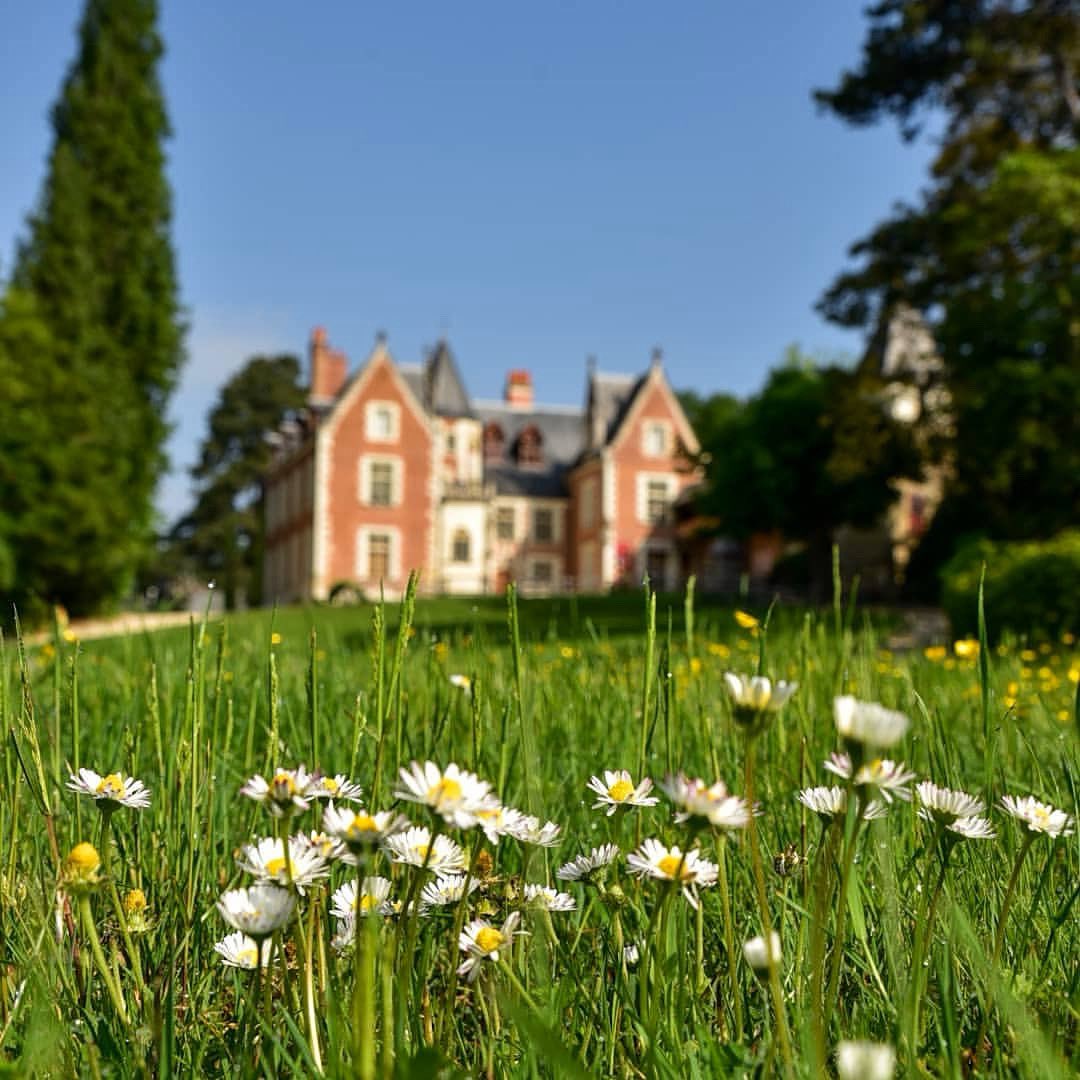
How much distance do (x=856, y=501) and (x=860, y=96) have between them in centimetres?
1025

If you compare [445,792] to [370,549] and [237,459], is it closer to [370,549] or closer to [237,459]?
[370,549]

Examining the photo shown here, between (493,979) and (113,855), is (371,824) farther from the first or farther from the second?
(113,855)

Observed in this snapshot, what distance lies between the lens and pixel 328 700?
9.81ft

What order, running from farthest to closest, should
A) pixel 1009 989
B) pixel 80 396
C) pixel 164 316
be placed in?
1. pixel 164 316
2. pixel 80 396
3. pixel 1009 989

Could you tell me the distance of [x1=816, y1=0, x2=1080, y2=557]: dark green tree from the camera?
1549 centimetres

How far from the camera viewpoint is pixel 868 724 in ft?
2.56

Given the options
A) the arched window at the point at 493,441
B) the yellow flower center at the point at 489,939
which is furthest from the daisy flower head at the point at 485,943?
the arched window at the point at 493,441

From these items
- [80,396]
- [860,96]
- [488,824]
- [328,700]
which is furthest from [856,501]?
[488,824]

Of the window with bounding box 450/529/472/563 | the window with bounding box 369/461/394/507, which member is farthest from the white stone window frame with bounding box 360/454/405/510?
the window with bounding box 450/529/472/563

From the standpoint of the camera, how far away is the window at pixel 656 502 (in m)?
41.4

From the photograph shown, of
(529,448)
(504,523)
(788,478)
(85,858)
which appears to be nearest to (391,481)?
(504,523)

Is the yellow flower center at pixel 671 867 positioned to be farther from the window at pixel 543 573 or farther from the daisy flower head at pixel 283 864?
the window at pixel 543 573

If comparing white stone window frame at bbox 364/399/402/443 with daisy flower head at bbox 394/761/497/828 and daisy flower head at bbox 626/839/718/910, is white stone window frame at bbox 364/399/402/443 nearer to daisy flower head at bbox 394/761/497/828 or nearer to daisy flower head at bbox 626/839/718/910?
daisy flower head at bbox 626/839/718/910

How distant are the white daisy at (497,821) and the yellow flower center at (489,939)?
10 cm
